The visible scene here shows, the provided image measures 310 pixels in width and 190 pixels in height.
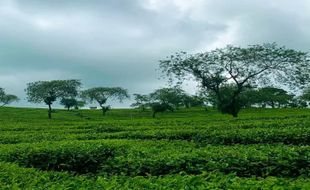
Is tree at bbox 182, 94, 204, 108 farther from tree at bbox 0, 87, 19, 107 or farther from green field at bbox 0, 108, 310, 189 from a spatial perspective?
green field at bbox 0, 108, 310, 189

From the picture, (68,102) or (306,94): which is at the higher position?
(306,94)

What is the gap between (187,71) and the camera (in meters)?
60.2

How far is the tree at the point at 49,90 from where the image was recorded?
97062mm

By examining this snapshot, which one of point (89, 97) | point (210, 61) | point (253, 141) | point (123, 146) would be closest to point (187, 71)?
point (210, 61)

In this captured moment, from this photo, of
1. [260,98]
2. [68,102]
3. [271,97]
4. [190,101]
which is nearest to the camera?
[260,98]

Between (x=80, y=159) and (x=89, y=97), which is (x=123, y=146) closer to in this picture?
(x=80, y=159)

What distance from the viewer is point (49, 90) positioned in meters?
97.6

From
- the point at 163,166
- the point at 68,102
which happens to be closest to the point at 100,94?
the point at 68,102

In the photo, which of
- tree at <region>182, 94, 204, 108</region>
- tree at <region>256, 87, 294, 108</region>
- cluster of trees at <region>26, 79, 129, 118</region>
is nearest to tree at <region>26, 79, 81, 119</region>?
cluster of trees at <region>26, 79, 129, 118</region>

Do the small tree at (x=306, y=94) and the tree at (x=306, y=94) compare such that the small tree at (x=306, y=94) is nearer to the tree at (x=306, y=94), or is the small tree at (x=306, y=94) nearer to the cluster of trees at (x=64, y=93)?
the tree at (x=306, y=94)

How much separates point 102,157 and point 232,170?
5.37 m

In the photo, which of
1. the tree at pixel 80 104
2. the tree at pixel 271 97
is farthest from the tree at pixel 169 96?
the tree at pixel 80 104

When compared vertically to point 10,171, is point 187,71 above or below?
above

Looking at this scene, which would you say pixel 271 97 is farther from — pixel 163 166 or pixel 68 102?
pixel 163 166
